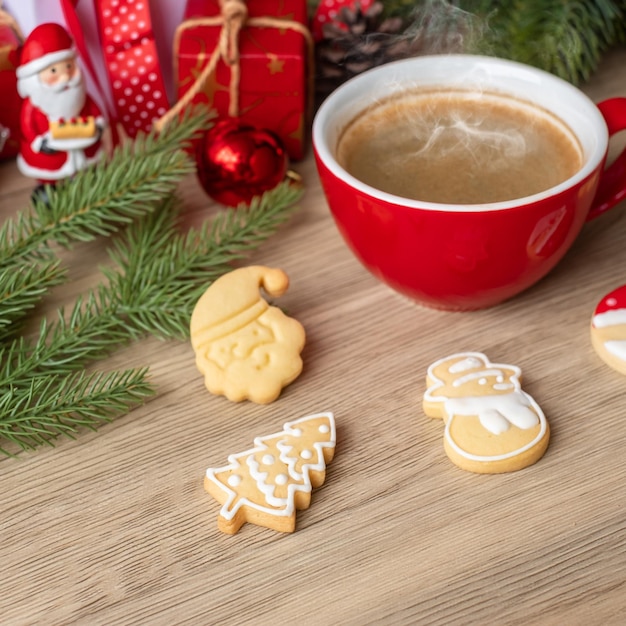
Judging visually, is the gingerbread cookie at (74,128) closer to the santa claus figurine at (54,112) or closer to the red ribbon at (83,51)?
the santa claus figurine at (54,112)

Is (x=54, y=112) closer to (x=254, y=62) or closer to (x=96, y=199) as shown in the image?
(x=96, y=199)

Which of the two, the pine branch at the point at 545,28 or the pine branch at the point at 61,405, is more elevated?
the pine branch at the point at 545,28

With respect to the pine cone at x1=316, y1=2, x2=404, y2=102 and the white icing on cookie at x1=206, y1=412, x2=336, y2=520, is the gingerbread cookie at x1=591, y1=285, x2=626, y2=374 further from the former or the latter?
the pine cone at x1=316, y1=2, x2=404, y2=102

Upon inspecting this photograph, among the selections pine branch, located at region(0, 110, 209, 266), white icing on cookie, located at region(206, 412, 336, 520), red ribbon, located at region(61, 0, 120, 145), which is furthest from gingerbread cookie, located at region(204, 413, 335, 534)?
red ribbon, located at region(61, 0, 120, 145)

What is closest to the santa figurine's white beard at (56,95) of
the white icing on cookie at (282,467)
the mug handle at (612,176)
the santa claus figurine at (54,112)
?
the santa claus figurine at (54,112)

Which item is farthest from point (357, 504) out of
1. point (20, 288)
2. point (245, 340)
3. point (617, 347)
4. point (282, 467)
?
point (20, 288)

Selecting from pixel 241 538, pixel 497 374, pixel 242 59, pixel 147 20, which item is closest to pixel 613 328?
pixel 497 374

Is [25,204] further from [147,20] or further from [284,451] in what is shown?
Result: [284,451]
